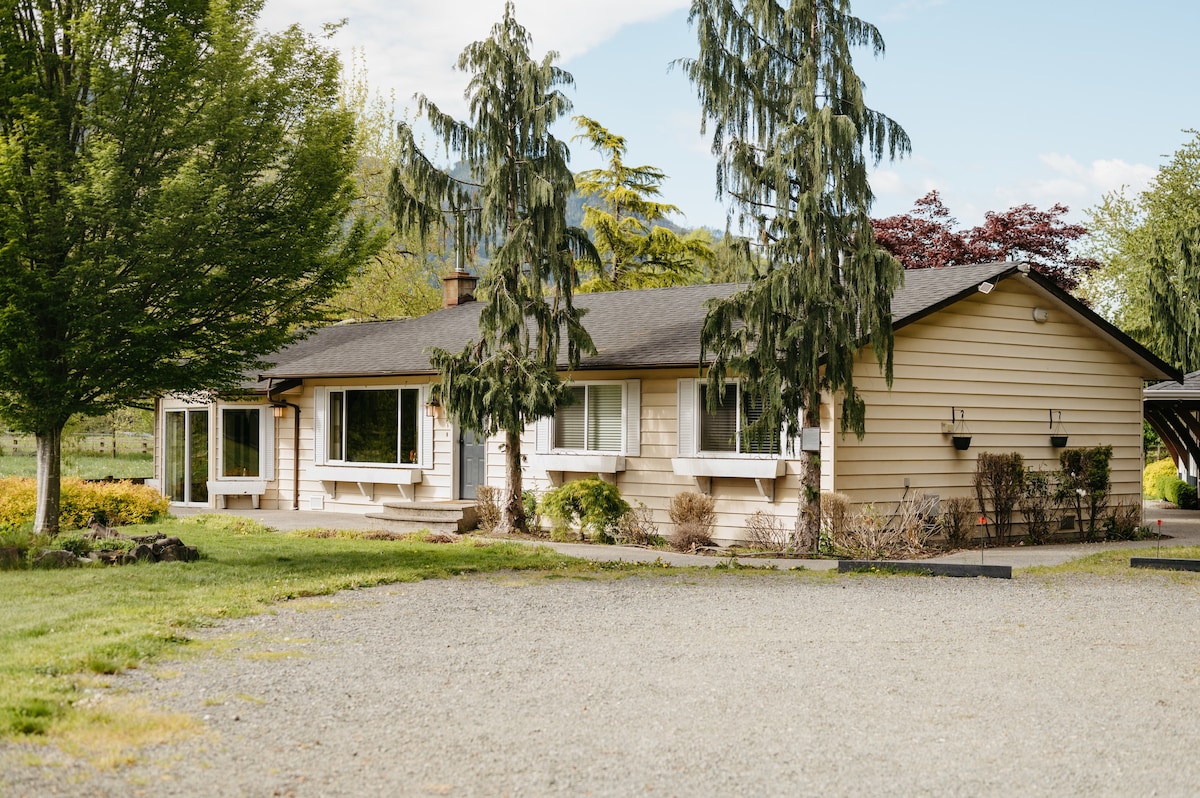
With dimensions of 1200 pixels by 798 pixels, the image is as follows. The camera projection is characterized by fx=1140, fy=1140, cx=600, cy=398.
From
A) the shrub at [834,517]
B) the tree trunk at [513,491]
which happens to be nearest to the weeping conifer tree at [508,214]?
the tree trunk at [513,491]

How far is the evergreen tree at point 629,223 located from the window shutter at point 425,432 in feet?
64.0

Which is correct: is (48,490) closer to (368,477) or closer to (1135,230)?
(368,477)

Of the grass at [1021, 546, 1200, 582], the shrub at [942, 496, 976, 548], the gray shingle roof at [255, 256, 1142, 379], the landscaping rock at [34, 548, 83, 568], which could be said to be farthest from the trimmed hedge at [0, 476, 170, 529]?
the grass at [1021, 546, 1200, 582]

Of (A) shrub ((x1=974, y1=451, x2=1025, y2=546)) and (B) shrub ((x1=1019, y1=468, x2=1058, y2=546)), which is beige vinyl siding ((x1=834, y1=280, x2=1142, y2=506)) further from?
(B) shrub ((x1=1019, y1=468, x2=1058, y2=546))

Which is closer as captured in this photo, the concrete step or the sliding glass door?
the concrete step

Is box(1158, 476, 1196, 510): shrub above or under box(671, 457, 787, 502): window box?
under

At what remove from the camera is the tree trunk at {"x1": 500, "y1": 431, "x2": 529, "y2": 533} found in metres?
16.8

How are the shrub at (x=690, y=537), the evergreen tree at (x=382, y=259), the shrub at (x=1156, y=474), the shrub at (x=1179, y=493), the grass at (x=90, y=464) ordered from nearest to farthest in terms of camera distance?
the shrub at (x=690, y=537)
the shrub at (x=1179, y=493)
the shrub at (x=1156, y=474)
the grass at (x=90, y=464)
the evergreen tree at (x=382, y=259)

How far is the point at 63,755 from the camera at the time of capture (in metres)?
5.06

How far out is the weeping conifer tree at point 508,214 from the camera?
15.8 metres

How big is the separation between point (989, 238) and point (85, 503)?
103 feet

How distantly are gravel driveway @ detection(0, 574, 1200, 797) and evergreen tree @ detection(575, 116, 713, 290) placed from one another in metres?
29.8

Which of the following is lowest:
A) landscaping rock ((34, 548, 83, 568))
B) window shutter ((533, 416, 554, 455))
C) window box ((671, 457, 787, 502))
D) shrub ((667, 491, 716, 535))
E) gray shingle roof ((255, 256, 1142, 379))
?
landscaping rock ((34, 548, 83, 568))

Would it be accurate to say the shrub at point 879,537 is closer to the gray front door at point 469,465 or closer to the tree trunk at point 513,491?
the tree trunk at point 513,491
